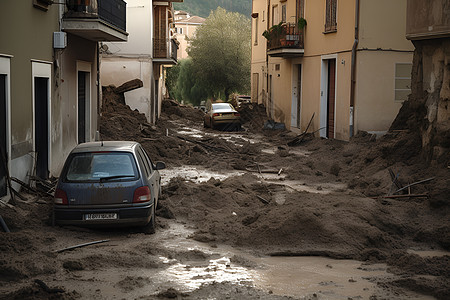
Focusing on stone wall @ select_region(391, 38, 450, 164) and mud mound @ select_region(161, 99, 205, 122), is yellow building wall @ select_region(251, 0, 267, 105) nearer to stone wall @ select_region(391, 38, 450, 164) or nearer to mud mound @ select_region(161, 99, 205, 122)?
mud mound @ select_region(161, 99, 205, 122)

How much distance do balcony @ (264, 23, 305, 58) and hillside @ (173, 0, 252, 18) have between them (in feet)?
395

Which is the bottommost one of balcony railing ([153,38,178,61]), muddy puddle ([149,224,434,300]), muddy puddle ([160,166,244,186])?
muddy puddle ([149,224,434,300])

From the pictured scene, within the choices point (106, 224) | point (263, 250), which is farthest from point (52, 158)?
point (263, 250)

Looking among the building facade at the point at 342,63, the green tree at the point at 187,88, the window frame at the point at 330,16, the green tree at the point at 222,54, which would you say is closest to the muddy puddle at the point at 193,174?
the building facade at the point at 342,63

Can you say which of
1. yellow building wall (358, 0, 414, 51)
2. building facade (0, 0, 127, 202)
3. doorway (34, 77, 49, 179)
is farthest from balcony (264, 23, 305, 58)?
doorway (34, 77, 49, 179)

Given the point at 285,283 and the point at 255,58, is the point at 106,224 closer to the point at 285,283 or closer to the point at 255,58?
the point at 285,283

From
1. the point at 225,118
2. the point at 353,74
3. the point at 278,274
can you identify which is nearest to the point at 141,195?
the point at 278,274

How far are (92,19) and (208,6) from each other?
145m

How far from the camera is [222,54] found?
A: 178 feet

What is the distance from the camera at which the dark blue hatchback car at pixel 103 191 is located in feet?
29.0

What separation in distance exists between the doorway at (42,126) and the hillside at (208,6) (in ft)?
446

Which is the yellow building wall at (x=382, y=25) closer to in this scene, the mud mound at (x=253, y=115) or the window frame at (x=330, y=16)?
the window frame at (x=330, y=16)

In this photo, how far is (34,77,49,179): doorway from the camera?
13570 millimetres

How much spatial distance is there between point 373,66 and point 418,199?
10.1m
